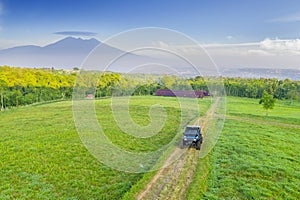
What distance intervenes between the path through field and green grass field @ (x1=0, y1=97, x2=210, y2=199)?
1178 millimetres

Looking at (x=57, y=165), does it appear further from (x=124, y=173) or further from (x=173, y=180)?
(x=173, y=180)

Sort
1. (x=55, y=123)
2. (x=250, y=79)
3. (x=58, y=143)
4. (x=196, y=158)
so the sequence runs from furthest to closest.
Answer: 1. (x=250, y=79)
2. (x=55, y=123)
3. (x=58, y=143)
4. (x=196, y=158)

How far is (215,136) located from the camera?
2128 cm

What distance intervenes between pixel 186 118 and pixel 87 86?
15.3 meters

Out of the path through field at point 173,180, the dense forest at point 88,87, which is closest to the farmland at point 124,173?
the path through field at point 173,180

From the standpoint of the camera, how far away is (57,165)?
14164 millimetres

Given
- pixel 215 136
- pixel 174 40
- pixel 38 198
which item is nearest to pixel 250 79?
pixel 215 136

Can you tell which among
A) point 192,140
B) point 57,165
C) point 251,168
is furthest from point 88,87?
point 251,168

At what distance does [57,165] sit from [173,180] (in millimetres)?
6782

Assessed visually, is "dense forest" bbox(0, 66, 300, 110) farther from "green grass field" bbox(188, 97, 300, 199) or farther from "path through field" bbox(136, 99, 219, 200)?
"path through field" bbox(136, 99, 219, 200)

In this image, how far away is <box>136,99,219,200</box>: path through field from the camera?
33.8 feet

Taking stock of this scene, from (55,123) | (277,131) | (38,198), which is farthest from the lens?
(55,123)

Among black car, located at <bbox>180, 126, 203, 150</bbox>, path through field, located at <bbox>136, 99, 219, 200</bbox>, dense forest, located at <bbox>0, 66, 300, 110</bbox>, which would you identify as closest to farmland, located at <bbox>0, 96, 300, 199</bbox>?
path through field, located at <bbox>136, 99, 219, 200</bbox>

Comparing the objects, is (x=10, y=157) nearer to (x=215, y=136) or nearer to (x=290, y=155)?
(x=215, y=136)
